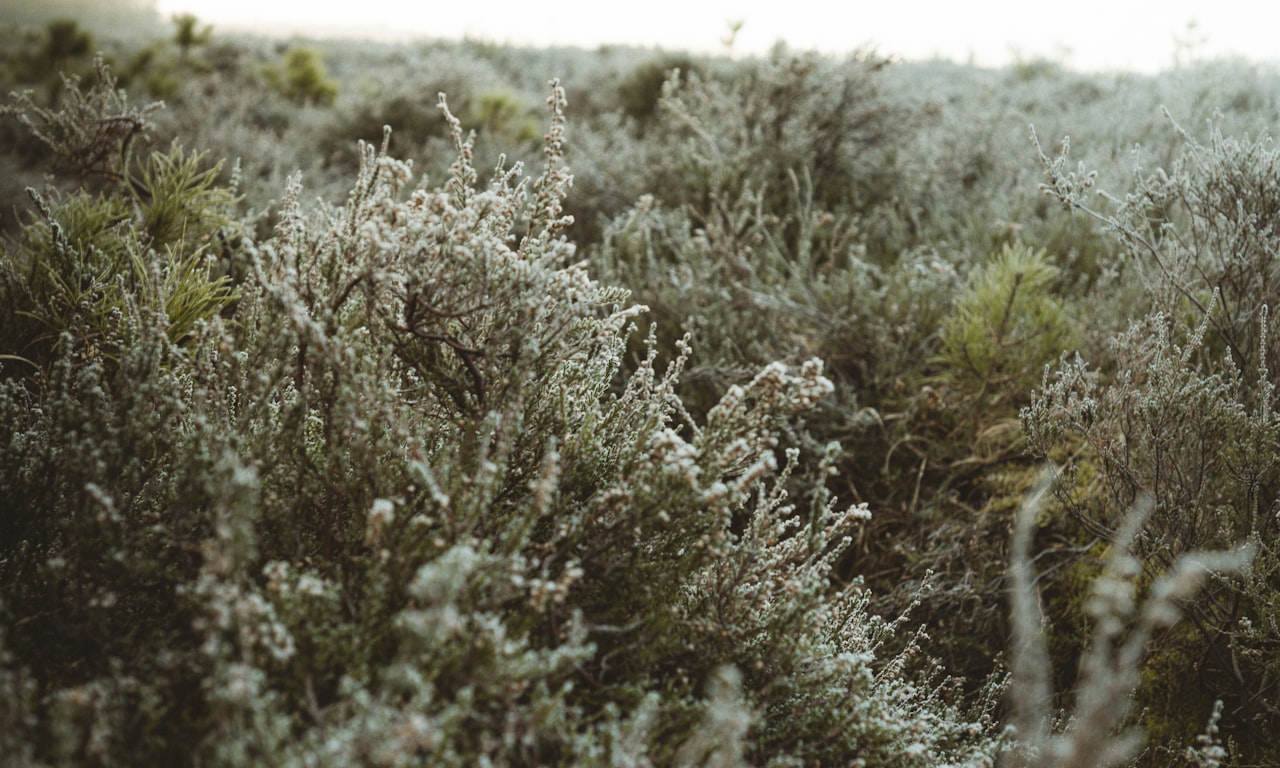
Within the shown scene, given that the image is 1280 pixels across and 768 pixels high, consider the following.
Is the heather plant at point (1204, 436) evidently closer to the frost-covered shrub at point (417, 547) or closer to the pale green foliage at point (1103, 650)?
the pale green foliage at point (1103, 650)

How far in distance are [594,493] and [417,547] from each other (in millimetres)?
449

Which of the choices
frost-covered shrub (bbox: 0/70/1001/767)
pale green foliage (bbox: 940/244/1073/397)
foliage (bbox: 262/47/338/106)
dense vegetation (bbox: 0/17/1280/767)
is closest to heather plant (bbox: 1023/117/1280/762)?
dense vegetation (bbox: 0/17/1280/767)

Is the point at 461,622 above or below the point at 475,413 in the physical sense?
below

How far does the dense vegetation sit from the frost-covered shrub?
0.4 inches

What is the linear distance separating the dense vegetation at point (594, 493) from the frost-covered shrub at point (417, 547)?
0.04 ft

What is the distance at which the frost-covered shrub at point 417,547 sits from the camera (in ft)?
3.63

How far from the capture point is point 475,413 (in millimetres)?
1617

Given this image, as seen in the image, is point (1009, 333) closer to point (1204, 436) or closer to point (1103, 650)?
point (1204, 436)

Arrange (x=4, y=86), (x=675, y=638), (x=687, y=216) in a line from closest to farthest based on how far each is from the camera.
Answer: (x=675, y=638) → (x=687, y=216) → (x=4, y=86)

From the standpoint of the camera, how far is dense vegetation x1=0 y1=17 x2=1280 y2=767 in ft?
3.82

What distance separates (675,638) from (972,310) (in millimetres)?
2198

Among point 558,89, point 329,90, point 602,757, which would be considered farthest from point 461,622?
point 329,90

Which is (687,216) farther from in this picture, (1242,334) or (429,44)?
(429,44)

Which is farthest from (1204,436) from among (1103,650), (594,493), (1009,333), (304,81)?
(304,81)
